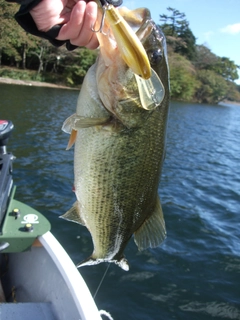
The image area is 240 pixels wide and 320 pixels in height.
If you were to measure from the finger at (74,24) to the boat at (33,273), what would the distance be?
216 cm

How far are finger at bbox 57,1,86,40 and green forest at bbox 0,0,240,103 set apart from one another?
25.5 metres

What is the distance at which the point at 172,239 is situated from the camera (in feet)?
22.9

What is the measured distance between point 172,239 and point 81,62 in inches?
1646

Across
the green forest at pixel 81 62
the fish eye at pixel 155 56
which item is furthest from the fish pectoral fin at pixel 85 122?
the green forest at pixel 81 62

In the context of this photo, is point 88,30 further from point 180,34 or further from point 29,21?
point 180,34

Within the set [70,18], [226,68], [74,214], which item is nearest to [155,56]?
[70,18]

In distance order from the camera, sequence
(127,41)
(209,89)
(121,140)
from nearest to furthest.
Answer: (127,41) < (121,140) < (209,89)

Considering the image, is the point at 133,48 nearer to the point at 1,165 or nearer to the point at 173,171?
the point at 1,165

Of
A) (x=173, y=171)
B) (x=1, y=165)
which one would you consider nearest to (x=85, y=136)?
(x=1, y=165)

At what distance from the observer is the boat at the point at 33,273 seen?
3.09 meters

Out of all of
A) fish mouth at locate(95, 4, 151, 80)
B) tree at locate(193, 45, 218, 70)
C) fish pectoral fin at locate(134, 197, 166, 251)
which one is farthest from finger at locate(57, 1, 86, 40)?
tree at locate(193, 45, 218, 70)

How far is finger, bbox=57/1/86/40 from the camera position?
1.58m

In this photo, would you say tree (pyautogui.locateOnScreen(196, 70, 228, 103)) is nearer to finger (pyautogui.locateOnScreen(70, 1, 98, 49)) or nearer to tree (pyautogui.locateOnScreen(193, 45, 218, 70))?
tree (pyautogui.locateOnScreen(193, 45, 218, 70))

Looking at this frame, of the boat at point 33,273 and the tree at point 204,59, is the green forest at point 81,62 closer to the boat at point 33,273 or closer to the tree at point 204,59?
the tree at point 204,59
